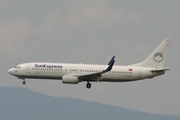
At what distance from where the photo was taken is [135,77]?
102m

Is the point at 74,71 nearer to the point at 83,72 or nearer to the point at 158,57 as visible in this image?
the point at 83,72

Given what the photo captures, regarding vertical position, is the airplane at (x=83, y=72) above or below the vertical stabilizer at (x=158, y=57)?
below

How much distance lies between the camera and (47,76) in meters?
98.6

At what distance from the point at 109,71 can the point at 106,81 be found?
2093 millimetres

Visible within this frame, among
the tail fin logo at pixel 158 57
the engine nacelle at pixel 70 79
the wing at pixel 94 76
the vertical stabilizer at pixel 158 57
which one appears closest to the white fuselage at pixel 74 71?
the wing at pixel 94 76

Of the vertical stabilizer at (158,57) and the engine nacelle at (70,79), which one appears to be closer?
the engine nacelle at (70,79)

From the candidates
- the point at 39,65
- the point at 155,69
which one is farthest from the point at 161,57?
the point at 39,65

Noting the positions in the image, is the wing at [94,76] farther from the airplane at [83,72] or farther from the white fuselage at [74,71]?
the white fuselage at [74,71]

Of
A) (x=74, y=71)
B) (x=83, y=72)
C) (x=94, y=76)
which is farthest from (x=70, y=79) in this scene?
(x=94, y=76)

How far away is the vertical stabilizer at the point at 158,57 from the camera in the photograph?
105312 millimetres

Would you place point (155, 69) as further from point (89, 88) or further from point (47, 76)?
point (47, 76)

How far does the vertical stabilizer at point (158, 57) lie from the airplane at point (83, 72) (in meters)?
1.56

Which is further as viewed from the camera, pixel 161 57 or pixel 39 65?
pixel 161 57

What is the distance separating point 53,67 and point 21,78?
218 inches
